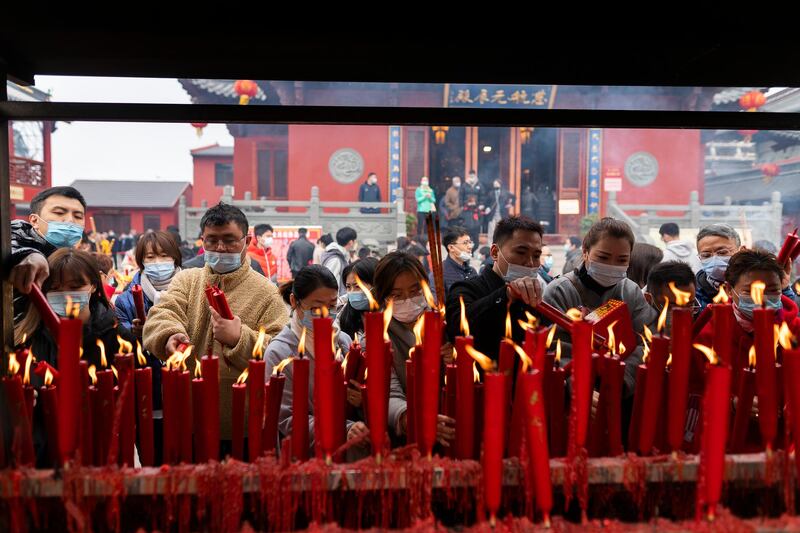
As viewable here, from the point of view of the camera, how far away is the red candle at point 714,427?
1.01 m

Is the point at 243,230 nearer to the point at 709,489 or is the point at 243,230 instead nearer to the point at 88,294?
the point at 88,294

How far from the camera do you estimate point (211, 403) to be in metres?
1.20

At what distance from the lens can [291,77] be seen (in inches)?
63.6

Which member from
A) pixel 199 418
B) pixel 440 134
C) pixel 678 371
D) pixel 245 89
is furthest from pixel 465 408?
pixel 245 89

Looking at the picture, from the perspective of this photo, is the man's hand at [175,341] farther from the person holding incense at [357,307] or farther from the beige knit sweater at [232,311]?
the person holding incense at [357,307]

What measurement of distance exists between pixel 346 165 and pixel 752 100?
869 centimetres

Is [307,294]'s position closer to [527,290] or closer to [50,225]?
[527,290]

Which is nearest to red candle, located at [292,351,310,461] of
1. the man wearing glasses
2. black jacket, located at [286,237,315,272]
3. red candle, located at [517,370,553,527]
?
red candle, located at [517,370,553,527]

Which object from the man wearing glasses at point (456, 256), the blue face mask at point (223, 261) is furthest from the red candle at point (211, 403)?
the man wearing glasses at point (456, 256)

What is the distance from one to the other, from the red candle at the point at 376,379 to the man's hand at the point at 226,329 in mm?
887

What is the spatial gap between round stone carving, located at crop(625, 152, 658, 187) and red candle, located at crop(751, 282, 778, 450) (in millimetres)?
12979

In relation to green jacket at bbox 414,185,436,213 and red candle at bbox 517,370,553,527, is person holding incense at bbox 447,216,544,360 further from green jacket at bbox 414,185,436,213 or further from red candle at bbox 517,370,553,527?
green jacket at bbox 414,185,436,213

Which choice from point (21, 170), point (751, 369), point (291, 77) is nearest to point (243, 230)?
point (291, 77)

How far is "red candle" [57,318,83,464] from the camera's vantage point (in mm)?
1060
